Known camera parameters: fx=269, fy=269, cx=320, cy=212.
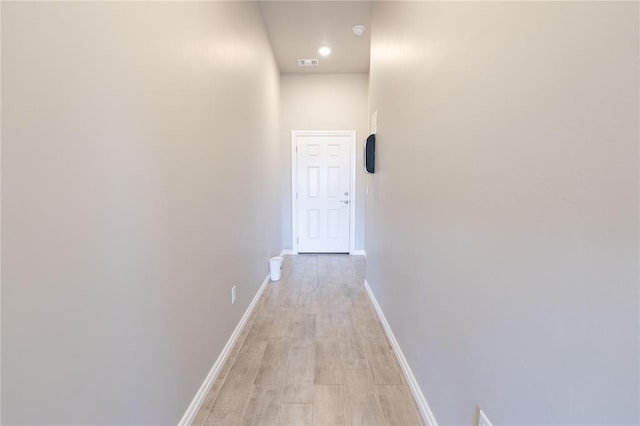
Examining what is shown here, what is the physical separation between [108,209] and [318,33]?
3.07 metres

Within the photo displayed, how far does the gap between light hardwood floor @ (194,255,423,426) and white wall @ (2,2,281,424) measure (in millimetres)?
A: 265

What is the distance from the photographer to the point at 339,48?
132 inches

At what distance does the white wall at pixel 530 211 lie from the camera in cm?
49

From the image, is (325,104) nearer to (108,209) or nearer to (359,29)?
(359,29)

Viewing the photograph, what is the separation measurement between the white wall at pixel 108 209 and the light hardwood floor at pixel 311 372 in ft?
0.87

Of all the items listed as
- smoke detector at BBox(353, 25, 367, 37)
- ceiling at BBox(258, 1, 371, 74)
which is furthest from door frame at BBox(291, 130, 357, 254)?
smoke detector at BBox(353, 25, 367, 37)

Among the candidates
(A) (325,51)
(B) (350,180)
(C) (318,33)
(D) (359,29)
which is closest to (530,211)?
(D) (359,29)

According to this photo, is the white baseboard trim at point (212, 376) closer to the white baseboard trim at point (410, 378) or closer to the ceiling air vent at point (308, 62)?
the white baseboard trim at point (410, 378)

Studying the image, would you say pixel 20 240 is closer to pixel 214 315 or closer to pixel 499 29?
pixel 214 315

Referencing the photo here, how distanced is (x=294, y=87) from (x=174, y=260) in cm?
364

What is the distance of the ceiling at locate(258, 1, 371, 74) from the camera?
2.63m

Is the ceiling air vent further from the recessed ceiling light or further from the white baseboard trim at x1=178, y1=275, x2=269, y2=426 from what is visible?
the white baseboard trim at x1=178, y1=275, x2=269, y2=426

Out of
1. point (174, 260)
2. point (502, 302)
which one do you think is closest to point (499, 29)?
point (502, 302)

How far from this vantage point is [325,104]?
413cm
